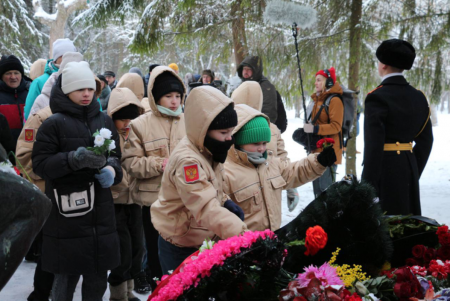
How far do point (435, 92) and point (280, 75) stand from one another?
305 centimetres

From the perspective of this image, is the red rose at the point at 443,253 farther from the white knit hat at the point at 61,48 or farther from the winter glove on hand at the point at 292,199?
the winter glove on hand at the point at 292,199

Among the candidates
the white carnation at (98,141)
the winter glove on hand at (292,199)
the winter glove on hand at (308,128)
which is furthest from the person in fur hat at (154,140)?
the winter glove on hand at (292,199)

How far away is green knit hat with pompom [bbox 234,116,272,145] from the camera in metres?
3.26

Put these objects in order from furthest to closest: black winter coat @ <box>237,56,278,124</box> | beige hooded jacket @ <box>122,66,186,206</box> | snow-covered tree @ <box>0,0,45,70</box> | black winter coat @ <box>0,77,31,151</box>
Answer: snow-covered tree @ <box>0,0,45,70</box> < black winter coat @ <box>237,56,278,124</box> < black winter coat @ <box>0,77,31,151</box> < beige hooded jacket @ <box>122,66,186,206</box>

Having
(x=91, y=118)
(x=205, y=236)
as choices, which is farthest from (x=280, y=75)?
(x=205, y=236)

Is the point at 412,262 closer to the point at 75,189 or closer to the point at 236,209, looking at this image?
the point at 236,209

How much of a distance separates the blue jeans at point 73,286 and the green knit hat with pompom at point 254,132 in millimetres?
1514

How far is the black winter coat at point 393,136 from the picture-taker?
412 centimetres

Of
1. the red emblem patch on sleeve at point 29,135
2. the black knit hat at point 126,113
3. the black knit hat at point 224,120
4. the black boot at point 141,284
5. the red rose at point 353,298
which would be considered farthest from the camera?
the black boot at point 141,284

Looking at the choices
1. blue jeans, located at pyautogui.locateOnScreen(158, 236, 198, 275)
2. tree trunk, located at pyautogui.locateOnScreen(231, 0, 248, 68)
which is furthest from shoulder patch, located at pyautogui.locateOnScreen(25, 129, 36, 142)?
tree trunk, located at pyautogui.locateOnScreen(231, 0, 248, 68)

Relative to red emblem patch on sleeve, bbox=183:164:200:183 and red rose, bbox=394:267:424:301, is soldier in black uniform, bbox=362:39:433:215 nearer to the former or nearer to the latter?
red emblem patch on sleeve, bbox=183:164:200:183

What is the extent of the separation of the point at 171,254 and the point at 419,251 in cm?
158

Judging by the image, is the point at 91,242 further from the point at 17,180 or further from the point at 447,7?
the point at 447,7

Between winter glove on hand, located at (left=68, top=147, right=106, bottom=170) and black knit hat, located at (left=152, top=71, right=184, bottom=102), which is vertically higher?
black knit hat, located at (left=152, top=71, right=184, bottom=102)
